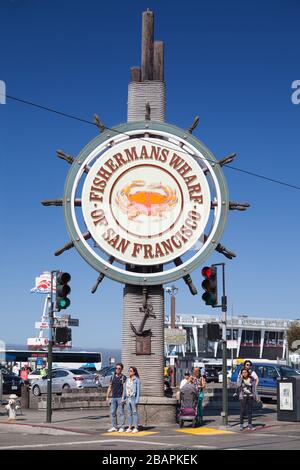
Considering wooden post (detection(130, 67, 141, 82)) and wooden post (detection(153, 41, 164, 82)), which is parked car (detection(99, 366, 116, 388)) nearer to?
wooden post (detection(130, 67, 141, 82))

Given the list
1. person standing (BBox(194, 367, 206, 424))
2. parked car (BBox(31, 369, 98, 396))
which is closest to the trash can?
person standing (BBox(194, 367, 206, 424))

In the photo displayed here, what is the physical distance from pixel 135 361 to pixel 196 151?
6.64m

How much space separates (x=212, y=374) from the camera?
72.2 meters

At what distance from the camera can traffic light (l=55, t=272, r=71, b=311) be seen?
21562mm

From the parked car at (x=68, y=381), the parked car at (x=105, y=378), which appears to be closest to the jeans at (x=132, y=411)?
the parked car at (x=68, y=381)

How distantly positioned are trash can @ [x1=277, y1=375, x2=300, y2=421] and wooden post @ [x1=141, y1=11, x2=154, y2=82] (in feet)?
33.6

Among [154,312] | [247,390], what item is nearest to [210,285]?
[154,312]

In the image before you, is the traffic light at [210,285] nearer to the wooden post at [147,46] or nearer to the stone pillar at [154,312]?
the stone pillar at [154,312]

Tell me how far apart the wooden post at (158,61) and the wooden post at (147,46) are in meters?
0.13

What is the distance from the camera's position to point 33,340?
8519cm

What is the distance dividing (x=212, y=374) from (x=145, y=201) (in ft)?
168

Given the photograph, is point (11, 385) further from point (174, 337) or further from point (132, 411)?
point (132, 411)
